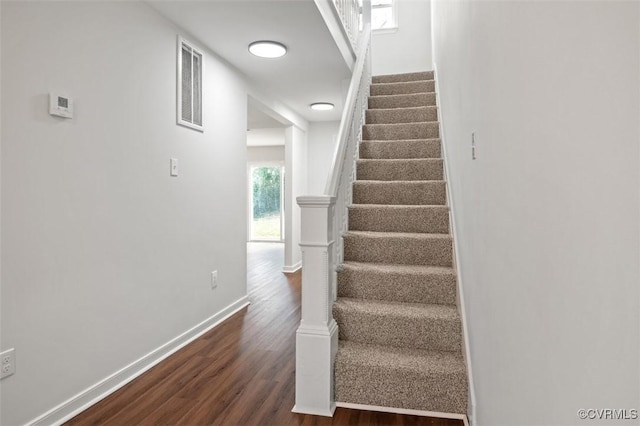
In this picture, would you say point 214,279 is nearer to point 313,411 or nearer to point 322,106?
point 313,411

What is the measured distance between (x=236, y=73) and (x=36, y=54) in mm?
2202

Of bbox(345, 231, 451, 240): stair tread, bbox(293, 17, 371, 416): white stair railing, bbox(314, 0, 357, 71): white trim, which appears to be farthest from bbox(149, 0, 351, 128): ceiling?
bbox(345, 231, 451, 240): stair tread

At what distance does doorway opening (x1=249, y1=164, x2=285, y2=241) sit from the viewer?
994 cm

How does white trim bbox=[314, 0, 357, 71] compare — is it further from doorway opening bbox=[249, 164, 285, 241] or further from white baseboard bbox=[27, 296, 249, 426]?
doorway opening bbox=[249, 164, 285, 241]

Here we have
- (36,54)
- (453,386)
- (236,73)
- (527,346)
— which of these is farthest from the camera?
(236,73)

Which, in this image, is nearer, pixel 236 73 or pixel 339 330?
pixel 339 330

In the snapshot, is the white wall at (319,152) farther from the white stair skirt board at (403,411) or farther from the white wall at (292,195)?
the white stair skirt board at (403,411)

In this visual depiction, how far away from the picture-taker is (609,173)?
2.03 ft

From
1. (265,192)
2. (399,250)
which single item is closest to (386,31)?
(399,250)

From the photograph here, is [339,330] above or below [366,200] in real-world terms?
below

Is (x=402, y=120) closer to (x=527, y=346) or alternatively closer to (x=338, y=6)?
(x=338, y=6)

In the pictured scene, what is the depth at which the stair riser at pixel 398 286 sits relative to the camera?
2342 millimetres

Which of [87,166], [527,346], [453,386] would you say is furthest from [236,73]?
[527,346]

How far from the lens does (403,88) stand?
14.8 feet
